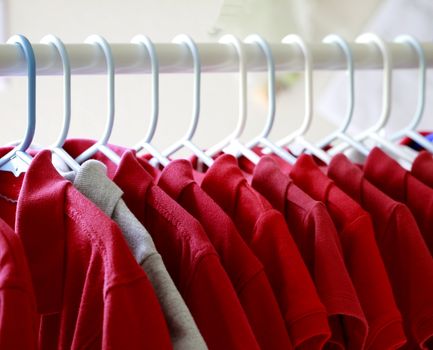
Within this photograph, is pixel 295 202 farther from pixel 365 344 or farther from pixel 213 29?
pixel 213 29

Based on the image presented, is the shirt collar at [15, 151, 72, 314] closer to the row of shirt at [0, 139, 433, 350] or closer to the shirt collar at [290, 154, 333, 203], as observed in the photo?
the row of shirt at [0, 139, 433, 350]

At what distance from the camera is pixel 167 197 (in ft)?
1.99

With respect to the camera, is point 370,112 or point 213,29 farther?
point 370,112

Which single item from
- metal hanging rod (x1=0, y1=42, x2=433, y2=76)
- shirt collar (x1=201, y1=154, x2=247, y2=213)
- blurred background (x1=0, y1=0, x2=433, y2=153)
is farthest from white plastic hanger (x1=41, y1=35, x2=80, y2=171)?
blurred background (x1=0, y1=0, x2=433, y2=153)

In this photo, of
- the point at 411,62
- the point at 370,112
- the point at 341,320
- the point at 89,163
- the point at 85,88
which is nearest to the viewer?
the point at 89,163

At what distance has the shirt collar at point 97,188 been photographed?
573 mm

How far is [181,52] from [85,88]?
0.74m

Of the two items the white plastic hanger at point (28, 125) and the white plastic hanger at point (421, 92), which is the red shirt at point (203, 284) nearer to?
the white plastic hanger at point (28, 125)

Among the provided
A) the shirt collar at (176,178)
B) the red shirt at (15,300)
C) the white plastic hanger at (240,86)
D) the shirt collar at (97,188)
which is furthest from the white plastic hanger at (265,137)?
the red shirt at (15,300)

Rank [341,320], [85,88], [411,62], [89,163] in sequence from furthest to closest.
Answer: [85,88] → [411,62] → [341,320] → [89,163]

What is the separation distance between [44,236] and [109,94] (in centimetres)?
19

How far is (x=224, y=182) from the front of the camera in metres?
0.68

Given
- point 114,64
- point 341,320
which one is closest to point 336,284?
point 341,320

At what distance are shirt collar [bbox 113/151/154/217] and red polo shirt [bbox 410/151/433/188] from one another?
32 centimetres
